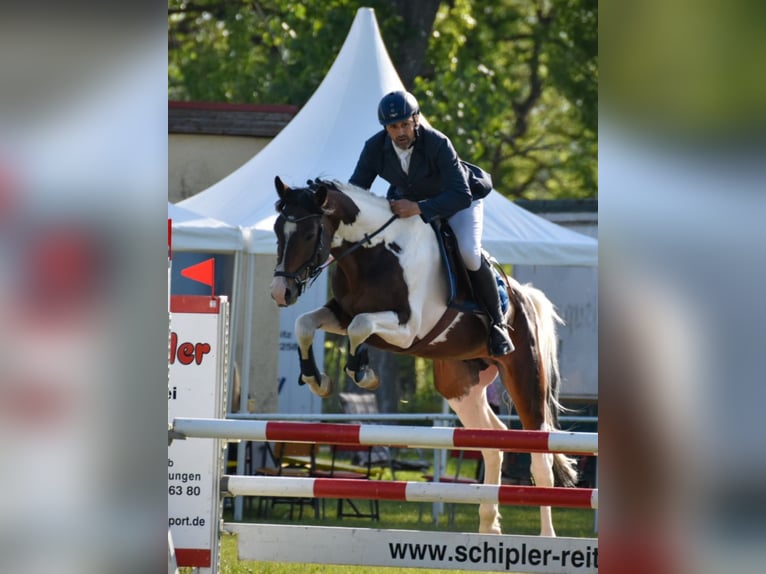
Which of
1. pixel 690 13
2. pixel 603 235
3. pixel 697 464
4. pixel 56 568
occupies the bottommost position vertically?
pixel 56 568

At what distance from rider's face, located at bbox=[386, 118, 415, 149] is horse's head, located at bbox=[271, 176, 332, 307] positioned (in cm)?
44

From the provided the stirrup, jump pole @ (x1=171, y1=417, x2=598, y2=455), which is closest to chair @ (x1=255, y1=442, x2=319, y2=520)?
the stirrup

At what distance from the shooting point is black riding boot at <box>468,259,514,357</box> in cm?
559

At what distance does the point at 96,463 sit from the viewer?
3.40ft

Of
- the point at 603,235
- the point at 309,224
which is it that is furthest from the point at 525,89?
the point at 603,235

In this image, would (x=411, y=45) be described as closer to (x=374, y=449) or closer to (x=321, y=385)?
(x=374, y=449)

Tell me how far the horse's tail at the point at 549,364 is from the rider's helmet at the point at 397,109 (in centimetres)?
152

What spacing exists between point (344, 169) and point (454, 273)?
3489 millimetres

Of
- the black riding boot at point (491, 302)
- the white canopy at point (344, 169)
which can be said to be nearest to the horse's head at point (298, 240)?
the black riding boot at point (491, 302)

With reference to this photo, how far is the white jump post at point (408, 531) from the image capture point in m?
4.30

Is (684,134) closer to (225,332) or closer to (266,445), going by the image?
(225,332)

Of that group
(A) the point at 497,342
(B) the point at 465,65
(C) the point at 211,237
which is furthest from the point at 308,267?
(B) the point at 465,65

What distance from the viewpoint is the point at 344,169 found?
29.3ft

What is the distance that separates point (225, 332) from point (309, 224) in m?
0.58
